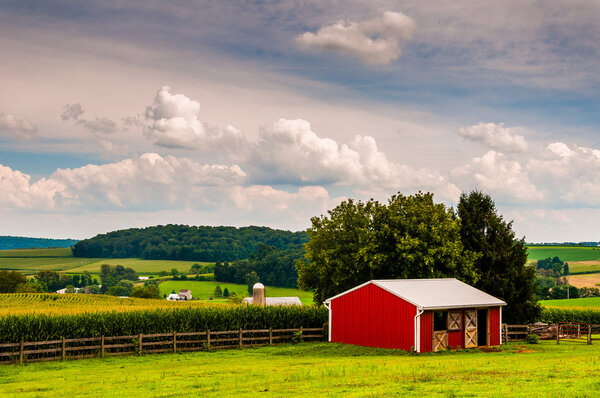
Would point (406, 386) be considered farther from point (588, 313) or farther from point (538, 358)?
point (588, 313)

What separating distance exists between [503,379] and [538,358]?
28.1 feet

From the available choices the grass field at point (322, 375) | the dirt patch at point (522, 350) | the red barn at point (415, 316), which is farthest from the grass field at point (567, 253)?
the grass field at point (322, 375)

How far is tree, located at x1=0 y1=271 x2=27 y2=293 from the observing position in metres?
99.6

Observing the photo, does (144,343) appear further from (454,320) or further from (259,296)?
(259,296)

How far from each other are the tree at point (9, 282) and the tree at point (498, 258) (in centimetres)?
8108

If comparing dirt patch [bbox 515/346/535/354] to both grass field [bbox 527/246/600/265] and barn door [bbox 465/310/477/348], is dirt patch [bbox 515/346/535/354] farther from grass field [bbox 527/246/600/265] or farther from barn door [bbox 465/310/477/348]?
grass field [bbox 527/246/600/265]

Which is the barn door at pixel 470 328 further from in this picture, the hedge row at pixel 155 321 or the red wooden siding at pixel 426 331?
the hedge row at pixel 155 321

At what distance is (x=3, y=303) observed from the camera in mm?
62562

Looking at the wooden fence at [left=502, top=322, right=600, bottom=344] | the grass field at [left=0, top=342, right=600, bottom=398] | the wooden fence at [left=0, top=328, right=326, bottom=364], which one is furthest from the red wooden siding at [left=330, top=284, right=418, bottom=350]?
the wooden fence at [left=502, top=322, right=600, bottom=344]

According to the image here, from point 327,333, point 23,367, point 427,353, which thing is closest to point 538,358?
point 427,353

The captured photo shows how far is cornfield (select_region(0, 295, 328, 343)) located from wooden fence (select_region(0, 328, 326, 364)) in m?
0.74

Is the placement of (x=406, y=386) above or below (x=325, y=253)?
below

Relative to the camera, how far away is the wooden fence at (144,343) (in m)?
29.4

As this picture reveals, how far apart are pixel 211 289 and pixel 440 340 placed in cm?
11375
